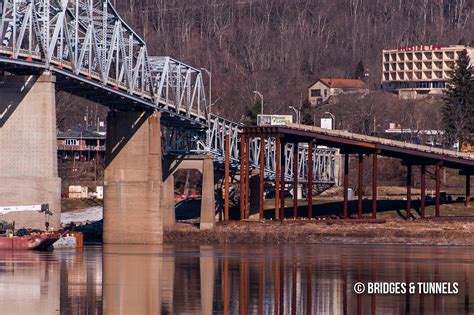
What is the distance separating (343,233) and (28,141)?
34.0 metres

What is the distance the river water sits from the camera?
232ft

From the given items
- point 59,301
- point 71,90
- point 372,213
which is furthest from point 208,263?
point 372,213

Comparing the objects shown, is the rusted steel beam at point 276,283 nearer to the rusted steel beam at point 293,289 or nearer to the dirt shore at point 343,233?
the rusted steel beam at point 293,289

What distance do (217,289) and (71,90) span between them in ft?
202

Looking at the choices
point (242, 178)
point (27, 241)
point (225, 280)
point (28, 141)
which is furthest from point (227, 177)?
point (225, 280)

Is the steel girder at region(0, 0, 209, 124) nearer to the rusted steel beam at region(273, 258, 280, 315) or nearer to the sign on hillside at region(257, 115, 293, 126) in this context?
the sign on hillside at region(257, 115, 293, 126)

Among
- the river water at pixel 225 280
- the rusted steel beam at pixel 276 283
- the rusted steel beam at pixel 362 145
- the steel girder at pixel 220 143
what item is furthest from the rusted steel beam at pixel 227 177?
the rusted steel beam at pixel 276 283

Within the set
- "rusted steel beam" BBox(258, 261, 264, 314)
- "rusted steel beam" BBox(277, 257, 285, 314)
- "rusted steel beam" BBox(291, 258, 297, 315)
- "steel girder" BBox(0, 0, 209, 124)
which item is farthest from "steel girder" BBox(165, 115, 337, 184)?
"rusted steel beam" BBox(291, 258, 297, 315)

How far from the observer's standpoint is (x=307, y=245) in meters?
138

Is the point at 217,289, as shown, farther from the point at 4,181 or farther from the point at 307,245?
the point at 307,245

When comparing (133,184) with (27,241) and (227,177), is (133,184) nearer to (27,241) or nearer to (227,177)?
(227,177)
